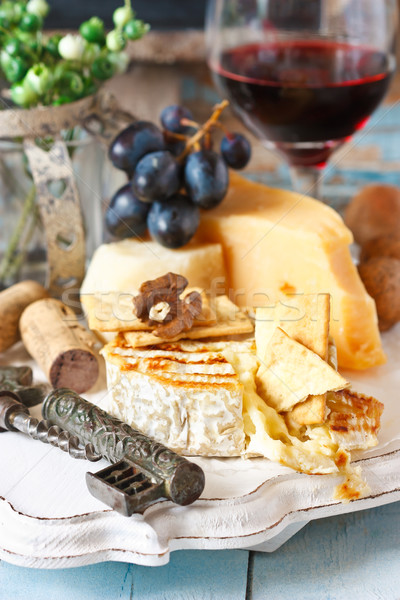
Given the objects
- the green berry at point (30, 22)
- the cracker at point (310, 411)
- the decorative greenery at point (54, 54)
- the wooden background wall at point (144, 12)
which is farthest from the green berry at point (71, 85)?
the wooden background wall at point (144, 12)

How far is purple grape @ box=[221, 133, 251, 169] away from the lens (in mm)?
1471

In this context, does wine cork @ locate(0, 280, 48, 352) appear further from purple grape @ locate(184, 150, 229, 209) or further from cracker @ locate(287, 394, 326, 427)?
cracker @ locate(287, 394, 326, 427)

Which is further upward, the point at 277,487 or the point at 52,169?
the point at 52,169

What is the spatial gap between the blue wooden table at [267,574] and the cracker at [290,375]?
7.2 inches

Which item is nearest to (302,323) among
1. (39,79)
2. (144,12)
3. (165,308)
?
(165,308)

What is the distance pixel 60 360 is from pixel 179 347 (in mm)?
229

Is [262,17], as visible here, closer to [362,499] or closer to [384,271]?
[384,271]

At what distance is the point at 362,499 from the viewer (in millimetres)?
982

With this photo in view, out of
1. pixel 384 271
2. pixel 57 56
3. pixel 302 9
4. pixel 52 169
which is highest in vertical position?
pixel 302 9

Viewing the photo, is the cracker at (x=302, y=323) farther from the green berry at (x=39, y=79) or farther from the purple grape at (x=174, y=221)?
the green berry at (x=39, y=79)

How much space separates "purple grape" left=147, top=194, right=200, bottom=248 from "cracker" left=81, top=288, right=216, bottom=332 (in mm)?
137

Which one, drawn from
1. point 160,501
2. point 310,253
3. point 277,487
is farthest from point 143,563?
point 310,253

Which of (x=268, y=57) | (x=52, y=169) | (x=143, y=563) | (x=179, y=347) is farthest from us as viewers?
(x=52, y=169)

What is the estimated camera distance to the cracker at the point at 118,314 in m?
1.18
